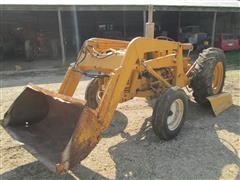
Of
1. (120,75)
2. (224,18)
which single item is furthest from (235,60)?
(120,75)

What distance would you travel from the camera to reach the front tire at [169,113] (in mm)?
4637

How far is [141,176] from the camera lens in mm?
3955

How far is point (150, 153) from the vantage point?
179 inches

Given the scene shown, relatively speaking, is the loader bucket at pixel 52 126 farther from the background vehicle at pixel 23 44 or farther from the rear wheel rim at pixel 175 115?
the background vehicle at pixel 23 44

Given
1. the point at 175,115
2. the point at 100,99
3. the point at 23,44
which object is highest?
the point at 100,99

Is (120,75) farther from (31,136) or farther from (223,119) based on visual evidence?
(223,119)

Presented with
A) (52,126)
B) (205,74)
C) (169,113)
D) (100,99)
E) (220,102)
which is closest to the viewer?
(52,126)

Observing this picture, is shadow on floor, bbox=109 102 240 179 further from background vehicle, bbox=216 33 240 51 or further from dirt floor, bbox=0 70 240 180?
background vehicle, bbox=216 33 240 51

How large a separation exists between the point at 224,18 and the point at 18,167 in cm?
1922

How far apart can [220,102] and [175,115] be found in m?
1.56

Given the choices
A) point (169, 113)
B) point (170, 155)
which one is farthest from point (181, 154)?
point (169, 113)

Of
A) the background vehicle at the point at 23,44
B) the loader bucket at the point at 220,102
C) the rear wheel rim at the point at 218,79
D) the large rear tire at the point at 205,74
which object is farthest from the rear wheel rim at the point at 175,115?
the background vehicle at the point at 23,44

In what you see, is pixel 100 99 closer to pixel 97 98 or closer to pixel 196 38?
pixel 97 98

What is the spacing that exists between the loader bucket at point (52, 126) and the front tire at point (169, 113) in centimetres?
110
